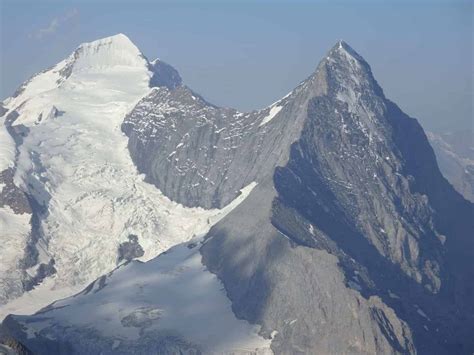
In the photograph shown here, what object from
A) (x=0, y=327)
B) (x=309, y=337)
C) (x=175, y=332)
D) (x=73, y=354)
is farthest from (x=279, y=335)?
(x=0, y=327)

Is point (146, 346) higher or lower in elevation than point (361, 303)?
lower

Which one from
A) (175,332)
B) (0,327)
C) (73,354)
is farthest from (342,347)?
(0,327)

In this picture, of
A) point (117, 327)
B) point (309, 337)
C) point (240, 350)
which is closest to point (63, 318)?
point (117, 327)

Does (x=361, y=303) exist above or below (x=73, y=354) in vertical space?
above

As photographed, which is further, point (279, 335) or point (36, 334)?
point (279, 335)

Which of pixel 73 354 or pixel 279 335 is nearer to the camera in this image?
pixel 73 354

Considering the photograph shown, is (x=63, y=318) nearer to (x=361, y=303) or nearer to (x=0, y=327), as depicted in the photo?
(x=0, y=327)

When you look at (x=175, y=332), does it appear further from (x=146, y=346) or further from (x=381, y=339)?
(x=381, y=339)

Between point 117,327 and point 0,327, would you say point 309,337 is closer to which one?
point 117,327
